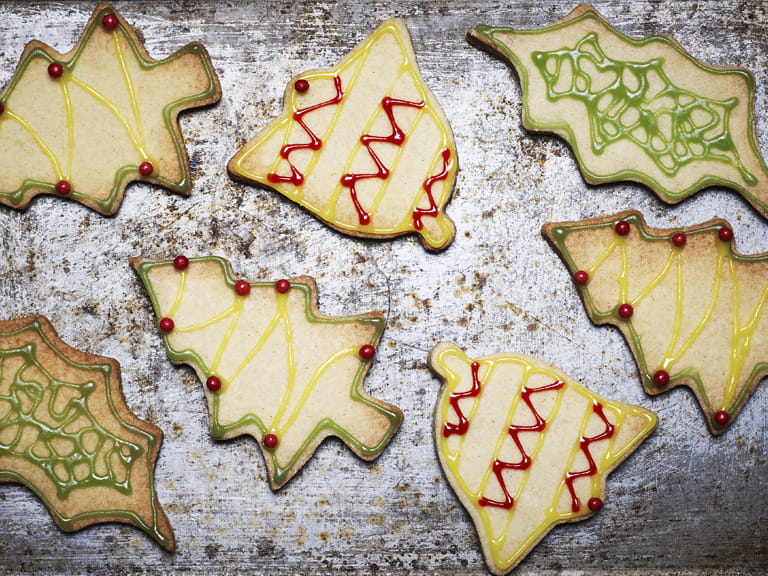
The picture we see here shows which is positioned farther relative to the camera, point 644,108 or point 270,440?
point 644,108

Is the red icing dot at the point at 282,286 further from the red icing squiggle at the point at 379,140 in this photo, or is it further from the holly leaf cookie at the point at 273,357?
the red icing squiggle at the point at 379,140

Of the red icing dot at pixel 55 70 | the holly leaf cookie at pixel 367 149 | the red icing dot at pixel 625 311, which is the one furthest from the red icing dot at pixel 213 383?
the red icing dot at pixel 625 311

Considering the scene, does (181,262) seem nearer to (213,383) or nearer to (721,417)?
(213,383)

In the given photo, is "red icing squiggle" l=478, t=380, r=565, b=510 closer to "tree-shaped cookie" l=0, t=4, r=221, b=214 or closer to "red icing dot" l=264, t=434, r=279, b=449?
"red icing dot" l=264, t=434, r=279, b=449

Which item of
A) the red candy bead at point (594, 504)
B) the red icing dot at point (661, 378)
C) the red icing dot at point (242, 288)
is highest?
the red icing dot at point (242, 288)

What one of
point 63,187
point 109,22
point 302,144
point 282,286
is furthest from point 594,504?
point 109,22

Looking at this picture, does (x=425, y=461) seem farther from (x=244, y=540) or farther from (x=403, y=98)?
(x=403, y=98)
